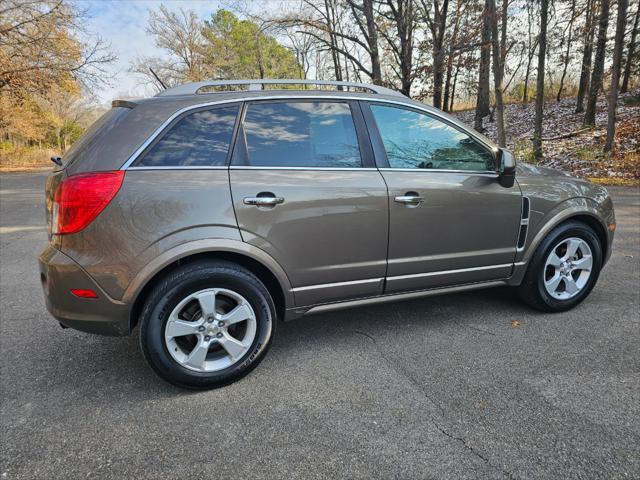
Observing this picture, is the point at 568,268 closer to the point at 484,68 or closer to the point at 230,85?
the point at 230,85

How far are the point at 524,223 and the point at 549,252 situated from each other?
1.28 feet

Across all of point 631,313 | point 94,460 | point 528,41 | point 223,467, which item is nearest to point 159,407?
point 94,460

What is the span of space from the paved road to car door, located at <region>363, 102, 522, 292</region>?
1.76 ft

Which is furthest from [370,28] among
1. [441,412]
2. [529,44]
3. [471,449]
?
[471,449]

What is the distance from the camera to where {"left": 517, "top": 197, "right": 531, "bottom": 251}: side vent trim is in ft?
10.6

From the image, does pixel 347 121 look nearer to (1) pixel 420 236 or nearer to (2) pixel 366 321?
(1) pixel 420 236

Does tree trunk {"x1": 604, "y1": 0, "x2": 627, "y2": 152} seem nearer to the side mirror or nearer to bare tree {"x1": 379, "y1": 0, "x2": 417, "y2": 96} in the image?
bare tree {"x1": 379, "y1": 0, "x2": 417, "y2": 96}

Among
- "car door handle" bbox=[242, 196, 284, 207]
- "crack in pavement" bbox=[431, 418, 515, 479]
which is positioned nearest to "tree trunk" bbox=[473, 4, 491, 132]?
"car door handle" bbox=[242, 196, 284, 207]

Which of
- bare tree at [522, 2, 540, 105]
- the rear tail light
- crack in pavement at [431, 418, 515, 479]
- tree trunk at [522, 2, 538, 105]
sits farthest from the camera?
tree trunk at [522, 2, 538, 105]

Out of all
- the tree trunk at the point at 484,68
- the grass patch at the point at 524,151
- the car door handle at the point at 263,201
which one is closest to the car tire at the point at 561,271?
the car door handle at the point at 263,201

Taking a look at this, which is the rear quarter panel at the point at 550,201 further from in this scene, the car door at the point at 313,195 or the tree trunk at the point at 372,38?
the tree trunk at the point at 372,38

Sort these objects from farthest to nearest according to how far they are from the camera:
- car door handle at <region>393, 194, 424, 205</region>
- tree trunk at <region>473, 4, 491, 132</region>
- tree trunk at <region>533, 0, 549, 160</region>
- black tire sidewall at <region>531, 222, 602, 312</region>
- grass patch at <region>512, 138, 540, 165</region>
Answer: grass patch at <region>512, 138, 540, 165</region>
tree trunk at <region>533, 0, 549, 160</region>
tree trunk at <region>473, 4, 491, 132</region>
black tire sidewall at <region>531, 222, 602, 312</region>
car door handle at <region>393, 194, 424, 205</region>

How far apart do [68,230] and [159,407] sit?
1.13 m

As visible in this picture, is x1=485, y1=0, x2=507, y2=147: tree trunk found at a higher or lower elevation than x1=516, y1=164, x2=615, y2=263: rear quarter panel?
higher
